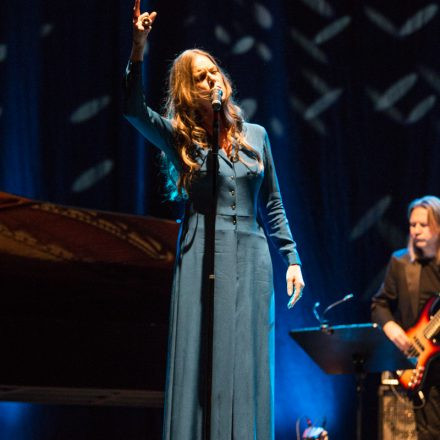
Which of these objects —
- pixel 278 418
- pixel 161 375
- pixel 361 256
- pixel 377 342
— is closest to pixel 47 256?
pixel 161 375

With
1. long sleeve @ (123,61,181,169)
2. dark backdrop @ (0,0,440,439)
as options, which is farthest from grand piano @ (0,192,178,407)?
long sleeve @ (123,61,181,169)

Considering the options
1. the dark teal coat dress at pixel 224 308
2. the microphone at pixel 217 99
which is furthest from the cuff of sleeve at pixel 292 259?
the microphone at pixel 217 99

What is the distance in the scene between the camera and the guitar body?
4297mm

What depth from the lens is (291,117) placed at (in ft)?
17.4

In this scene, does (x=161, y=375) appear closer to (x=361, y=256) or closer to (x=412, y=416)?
(x=412, y=416)

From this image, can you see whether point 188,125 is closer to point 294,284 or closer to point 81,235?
point 294,284

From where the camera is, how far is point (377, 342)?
383cm

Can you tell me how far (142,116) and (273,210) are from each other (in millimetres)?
671

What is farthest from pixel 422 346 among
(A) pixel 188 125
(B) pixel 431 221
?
(A) pixel 188 125

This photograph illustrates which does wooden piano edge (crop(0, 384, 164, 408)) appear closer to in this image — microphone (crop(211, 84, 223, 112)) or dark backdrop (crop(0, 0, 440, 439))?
dark backdrop (crop(0, 0, 440, 439))

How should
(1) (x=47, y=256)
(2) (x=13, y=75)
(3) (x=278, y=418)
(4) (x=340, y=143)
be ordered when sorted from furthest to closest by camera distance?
1. (4) (x=340, y=143)
2. (3) (x=278, y=418)
3. (2) (x=13, y=75)
4. (1) (x=47, y=256)

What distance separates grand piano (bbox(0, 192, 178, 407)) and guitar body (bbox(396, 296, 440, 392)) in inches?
59.7

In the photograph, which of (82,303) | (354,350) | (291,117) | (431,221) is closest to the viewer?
(82,303)

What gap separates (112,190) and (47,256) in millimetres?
1003
